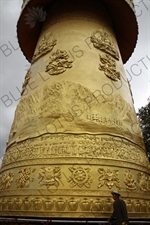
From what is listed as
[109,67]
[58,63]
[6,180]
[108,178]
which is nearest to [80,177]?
[108,178]

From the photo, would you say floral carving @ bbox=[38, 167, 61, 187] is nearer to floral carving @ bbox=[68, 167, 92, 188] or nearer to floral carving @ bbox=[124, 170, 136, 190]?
floral carving @ bbox=[68, 167, 92, 188]

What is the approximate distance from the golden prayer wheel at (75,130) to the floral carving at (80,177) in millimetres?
16

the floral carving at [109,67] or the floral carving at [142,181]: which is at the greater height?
the floral carving at [109,67]

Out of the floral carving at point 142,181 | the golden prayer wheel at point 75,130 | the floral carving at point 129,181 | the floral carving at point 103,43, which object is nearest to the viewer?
the golden prayer wheel at point 75,130

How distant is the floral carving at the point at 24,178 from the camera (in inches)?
153

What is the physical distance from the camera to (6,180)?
4262mm

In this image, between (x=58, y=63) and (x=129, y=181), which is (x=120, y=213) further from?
(x=58, y=63)

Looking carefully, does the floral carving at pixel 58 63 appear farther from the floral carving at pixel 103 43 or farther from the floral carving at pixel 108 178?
the floral carving at pixel 108 178

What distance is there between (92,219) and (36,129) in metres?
1.86

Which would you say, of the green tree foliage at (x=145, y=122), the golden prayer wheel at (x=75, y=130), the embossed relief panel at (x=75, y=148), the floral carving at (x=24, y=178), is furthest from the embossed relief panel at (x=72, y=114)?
the green tree foliage at (x=145, y=122)

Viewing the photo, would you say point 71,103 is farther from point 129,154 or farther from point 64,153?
point 129,154

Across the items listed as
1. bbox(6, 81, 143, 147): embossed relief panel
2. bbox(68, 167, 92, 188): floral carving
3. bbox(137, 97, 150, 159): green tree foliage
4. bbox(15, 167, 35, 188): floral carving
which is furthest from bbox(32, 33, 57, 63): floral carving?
bbox(137, 97, 150, 159): green tree foliage

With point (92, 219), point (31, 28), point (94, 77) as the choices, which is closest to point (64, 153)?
point (92, 219)

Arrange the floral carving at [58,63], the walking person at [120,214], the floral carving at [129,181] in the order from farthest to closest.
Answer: the floral carving at [58,63] < the floral carving at [129,181] < the walking person at [120,214]
